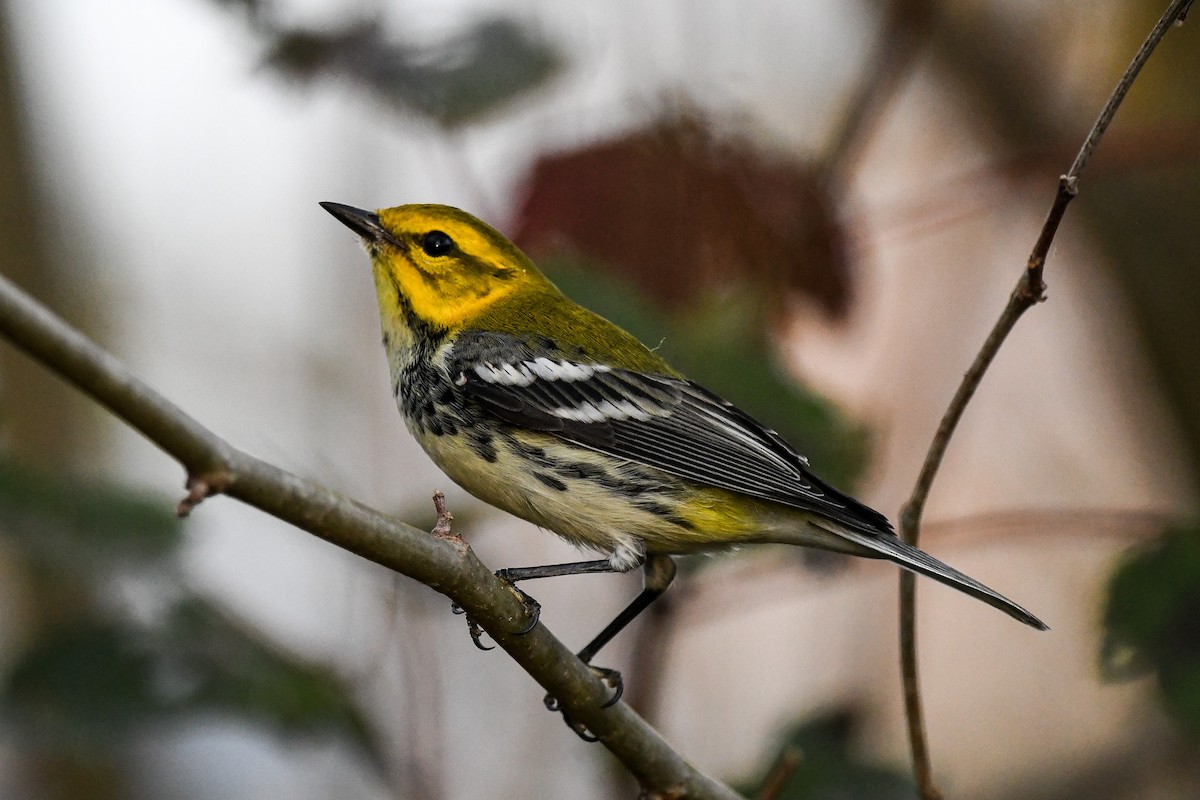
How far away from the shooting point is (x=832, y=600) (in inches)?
234

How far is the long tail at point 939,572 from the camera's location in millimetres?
2268

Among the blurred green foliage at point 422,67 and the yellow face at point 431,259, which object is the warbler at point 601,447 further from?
the blurred green foliage at point 422,67

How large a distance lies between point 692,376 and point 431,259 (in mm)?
736

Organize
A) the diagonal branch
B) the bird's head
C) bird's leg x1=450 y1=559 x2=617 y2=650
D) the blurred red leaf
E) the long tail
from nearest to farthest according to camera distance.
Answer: the diagonal branch < bird's leg x1=450 y1=559 x2=617 y2=650 < the long tail < the bird's head < the blurred red leaf

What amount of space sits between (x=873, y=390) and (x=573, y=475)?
358cm

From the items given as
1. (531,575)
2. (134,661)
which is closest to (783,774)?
(531,575)

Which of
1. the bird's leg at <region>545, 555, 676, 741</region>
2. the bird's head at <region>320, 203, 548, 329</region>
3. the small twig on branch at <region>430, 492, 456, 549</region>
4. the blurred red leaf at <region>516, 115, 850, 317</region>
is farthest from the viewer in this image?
the blurred red leaf at <region>516, 115, 850, 317</region>

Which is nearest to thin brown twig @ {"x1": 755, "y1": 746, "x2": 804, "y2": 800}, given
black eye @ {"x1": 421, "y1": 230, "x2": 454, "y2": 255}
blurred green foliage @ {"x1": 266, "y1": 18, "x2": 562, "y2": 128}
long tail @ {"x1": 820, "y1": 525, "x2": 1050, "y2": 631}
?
long tail @ {"x1": 820, "y1": 525, "x2": 1050, "y2": 631}

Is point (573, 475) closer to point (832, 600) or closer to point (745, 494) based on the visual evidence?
point (745, 494)

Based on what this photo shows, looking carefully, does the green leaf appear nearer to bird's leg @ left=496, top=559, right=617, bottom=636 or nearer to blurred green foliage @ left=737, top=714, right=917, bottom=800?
bird's leg @ left=496, top=559, right=617, bottom=636

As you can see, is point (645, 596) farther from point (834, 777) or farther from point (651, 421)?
point (834, 777)

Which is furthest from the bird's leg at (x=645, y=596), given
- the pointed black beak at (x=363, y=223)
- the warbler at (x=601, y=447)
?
the pointed black beak at (x=363, y=223)

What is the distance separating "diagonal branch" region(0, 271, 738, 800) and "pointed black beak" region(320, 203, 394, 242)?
1456 mm

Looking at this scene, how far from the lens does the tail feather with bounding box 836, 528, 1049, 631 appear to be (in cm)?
227
